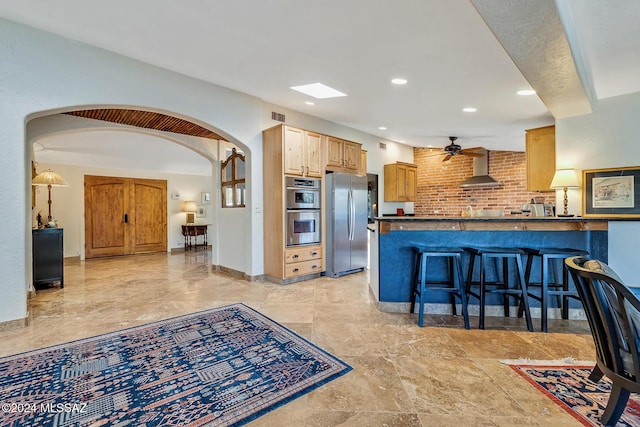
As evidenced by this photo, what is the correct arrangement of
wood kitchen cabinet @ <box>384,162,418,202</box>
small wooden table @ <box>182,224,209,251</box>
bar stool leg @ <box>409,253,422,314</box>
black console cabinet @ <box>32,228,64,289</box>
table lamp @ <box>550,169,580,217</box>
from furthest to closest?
small wooden table @ <box>182,224,209,251</box>
wood kitchen cabinet @ <box>384,162,418,202</box>
black console cabinet @ <box>32,228,64,289</box>
table lamp @ <box>550,169,580,217</box>
bar stool leg @ <box>409,253,422,314</box>

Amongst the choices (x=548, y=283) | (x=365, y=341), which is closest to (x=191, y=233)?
(x=365, y=341)

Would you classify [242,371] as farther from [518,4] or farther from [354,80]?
[354,80]

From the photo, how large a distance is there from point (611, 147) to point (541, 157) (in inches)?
37.9

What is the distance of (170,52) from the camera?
314cm

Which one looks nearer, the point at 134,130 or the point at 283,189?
the point at 283,189

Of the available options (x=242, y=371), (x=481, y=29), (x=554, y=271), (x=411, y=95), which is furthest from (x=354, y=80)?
(x=242, y=371)

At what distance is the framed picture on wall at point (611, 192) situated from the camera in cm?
359

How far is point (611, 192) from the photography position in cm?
371

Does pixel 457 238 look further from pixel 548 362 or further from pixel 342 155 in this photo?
pixel 342 155

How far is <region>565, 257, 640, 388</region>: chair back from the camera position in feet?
4.61

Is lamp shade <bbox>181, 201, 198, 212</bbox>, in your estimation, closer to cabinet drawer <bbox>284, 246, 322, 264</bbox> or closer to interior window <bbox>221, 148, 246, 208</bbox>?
interior window <bbox>221, 148, 246, 208</bbox>

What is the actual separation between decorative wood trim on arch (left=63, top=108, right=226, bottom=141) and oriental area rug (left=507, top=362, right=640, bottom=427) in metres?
4.77

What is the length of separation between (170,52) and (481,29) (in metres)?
3.04

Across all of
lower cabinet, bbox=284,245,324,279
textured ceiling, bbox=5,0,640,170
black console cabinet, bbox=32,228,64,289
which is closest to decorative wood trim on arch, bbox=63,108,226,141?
textured ceiling, bbox=5,0,640,170
